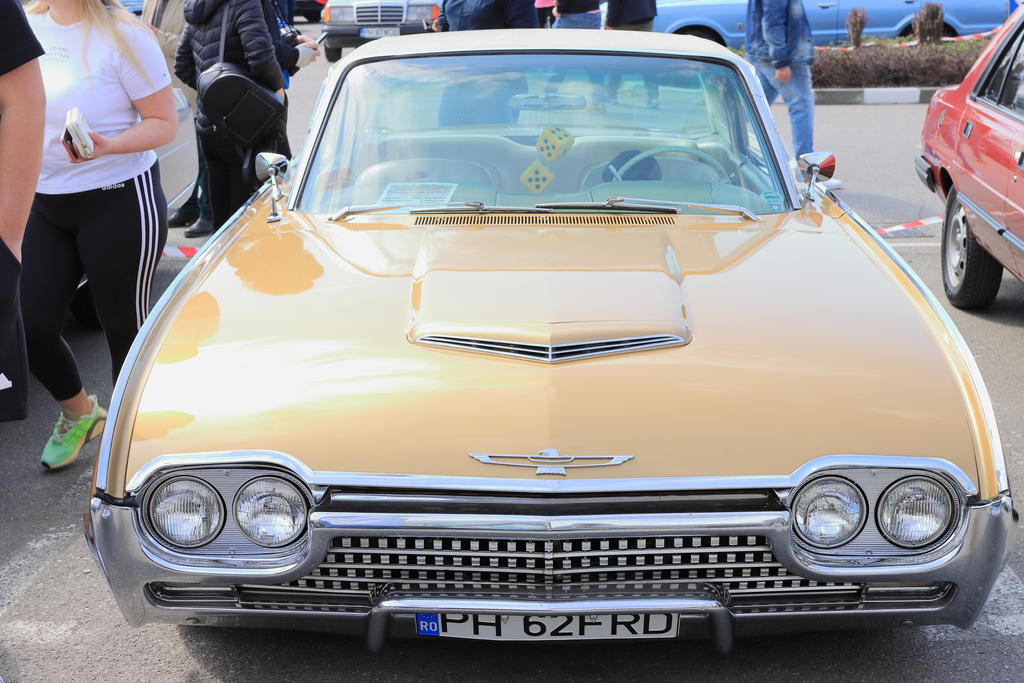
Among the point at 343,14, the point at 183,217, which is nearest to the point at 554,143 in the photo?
the point at 183,217

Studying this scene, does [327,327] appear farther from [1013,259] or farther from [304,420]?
[1013,259]

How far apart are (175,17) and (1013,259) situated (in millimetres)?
5148

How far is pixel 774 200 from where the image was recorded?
3.80m

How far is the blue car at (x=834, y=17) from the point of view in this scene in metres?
14.9

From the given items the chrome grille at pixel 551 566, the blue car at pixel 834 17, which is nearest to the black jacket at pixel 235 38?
the chrome grille at pixel 551 566

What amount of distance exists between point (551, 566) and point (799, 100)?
6.60 m

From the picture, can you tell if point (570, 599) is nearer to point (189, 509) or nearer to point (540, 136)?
point (189, 509)

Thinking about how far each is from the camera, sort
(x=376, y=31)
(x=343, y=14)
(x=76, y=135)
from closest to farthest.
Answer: (x=76, y=135), (x=376, y=31), (x=343, y=14)

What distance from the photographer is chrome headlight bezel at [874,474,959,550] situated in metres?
2.52

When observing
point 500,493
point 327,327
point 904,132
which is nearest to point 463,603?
point 500,493

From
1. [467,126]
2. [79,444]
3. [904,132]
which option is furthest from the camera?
[904,132]

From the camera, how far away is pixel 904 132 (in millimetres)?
11539

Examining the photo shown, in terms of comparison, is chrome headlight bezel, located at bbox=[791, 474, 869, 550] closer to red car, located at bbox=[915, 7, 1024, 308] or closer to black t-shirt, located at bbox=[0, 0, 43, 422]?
black t-shirt, located at bbox=[0, 0, 43, 422]

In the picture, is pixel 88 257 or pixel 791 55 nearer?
pixel 88 257
